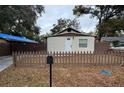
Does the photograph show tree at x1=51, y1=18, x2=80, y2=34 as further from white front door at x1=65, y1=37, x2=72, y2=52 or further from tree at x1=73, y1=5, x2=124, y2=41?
white front door at x1=65, y1=37, x2=72, y2=52

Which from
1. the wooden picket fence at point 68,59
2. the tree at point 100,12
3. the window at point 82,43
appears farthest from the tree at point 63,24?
the wooden picket fence at point 68,59

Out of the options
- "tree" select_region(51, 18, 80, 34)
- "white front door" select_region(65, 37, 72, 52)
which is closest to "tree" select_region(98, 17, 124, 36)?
"white front door" select_region(65, 37, 72, 52)

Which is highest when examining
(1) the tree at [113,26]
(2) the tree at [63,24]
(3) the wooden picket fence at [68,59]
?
(2) the tree at [63,24]

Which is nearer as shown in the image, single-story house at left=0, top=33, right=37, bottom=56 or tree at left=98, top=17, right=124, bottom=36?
single-story house at left=0, top=33, right=37, bottom=56

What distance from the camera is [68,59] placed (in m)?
9.74

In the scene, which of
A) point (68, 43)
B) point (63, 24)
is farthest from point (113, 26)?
point (63, 24)

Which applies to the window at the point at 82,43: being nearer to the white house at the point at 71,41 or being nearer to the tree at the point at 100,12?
the white house at the point at 71,41

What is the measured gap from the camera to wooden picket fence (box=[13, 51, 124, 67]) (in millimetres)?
9516

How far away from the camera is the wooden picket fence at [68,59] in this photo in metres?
9.52

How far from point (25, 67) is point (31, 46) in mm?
16099

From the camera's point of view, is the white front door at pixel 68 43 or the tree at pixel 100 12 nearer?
the white front door at pixel 68 43

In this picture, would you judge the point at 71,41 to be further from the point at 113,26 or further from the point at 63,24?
the point at 63,24

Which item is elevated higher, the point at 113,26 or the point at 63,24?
the point at 63,24

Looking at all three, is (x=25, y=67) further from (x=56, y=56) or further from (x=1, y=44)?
(x=1, y=44)
